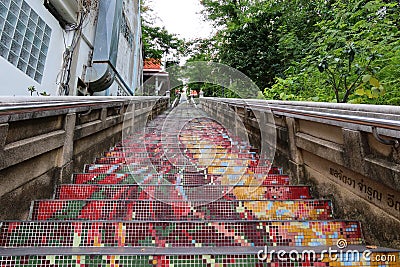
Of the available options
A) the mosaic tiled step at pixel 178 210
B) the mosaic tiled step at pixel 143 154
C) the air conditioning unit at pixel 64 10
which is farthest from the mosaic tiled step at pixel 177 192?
the air conditioning unit at pixel 64 10

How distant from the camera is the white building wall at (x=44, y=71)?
153 inches

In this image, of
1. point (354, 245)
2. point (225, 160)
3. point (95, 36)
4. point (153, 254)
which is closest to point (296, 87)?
point (225, 160)

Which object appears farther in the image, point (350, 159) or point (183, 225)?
point (350, 159)

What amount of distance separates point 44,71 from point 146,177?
12.4 ft

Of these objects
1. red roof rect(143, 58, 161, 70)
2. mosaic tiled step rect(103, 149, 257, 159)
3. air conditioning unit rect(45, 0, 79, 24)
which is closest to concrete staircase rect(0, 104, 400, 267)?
mosaic tiled step rect(103, 149, 257, 159)

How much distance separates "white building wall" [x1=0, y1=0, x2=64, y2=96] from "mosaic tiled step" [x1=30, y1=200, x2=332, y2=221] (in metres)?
2.72

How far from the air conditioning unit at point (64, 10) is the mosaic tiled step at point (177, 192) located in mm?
4516

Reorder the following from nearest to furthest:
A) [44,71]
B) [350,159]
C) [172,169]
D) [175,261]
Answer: [175,261] → [350,159] → [172,169] → [44,71]

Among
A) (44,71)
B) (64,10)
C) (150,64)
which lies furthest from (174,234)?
(150,64)

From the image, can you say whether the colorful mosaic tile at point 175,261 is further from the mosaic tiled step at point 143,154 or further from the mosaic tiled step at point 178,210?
the mosaic tiled step at point 143,154

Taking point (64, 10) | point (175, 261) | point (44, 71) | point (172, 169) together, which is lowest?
point (175, 261)

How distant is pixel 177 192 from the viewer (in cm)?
243

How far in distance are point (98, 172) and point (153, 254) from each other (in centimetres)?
186

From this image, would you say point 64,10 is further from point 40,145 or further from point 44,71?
point 40,145
